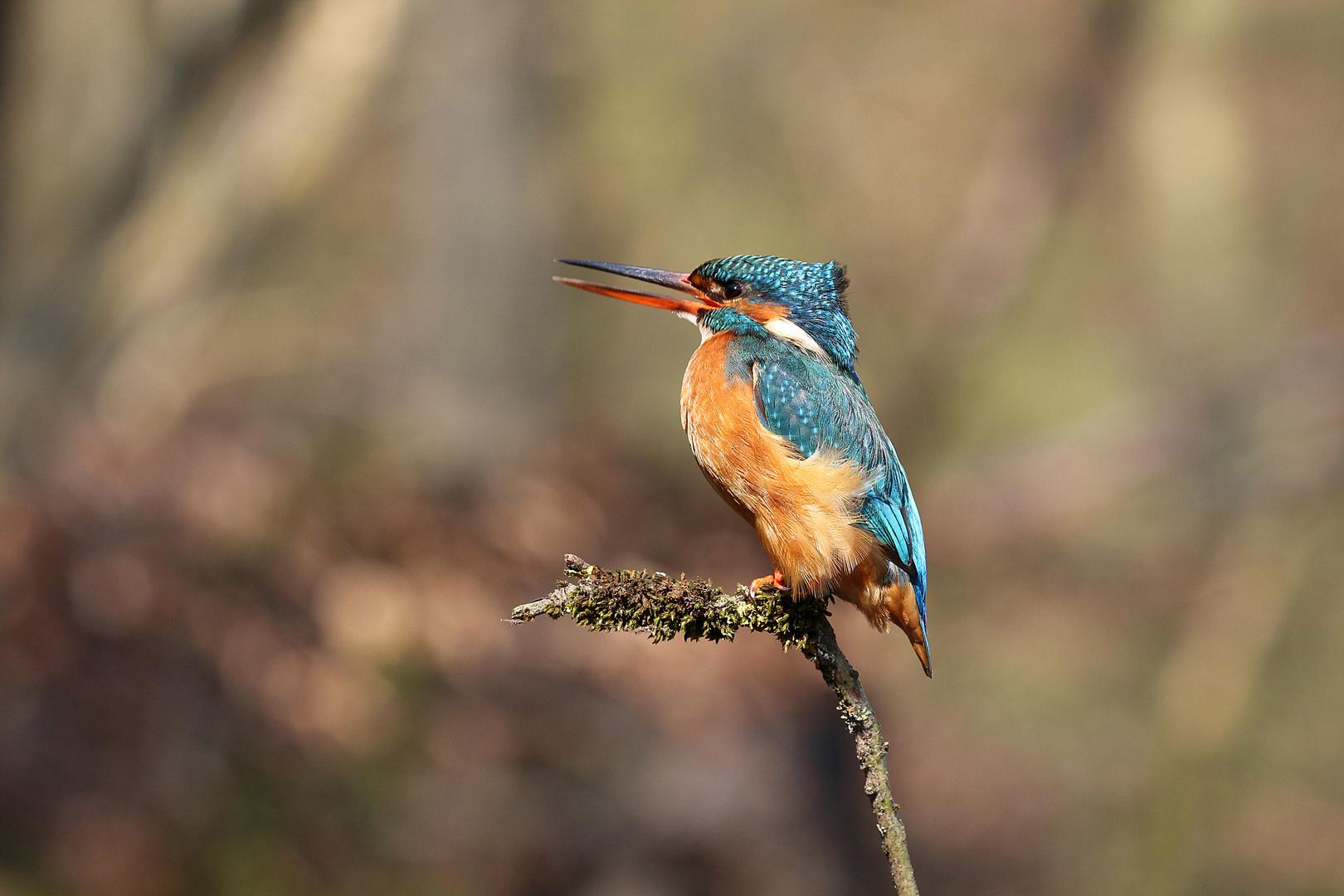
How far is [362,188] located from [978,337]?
773 centimetres

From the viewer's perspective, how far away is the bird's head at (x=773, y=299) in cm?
251

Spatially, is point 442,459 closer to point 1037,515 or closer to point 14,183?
point 14,183

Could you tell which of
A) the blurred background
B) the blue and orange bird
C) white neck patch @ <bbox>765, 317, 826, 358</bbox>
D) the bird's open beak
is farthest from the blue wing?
the blurred background

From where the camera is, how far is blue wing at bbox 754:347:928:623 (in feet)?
7.12

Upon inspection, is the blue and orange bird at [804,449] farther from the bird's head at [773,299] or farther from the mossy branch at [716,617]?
the mossy branch at [716,617]

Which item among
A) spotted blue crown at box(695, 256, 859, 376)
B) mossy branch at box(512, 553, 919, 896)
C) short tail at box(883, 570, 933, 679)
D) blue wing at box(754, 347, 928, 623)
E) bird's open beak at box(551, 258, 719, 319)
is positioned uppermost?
spotted blue crown at box(695, 256, 859, 376)

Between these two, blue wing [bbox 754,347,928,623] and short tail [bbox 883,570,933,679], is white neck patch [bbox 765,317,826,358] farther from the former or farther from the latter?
short tail [bbox 883,570,933,679]

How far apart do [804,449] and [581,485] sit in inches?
193

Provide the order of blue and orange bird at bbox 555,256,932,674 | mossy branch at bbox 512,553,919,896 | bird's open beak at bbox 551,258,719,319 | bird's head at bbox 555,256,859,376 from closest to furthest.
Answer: mossy branch at bbox 512,553,919,896
blue and orange bird at bbox 555,256,932,674
bird's open beak at bbox 551,258,719,319
bird's head at bbox 555,256,859,376

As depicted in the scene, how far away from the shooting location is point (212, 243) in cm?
522

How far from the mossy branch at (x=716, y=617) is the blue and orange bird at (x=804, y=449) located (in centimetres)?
13

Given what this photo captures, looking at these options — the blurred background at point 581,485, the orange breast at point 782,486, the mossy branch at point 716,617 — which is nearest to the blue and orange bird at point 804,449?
the orange breast at point 782,486

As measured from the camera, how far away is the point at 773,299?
8.38ft

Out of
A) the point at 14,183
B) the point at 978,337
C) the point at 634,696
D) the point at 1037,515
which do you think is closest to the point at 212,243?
the point at 14,183
